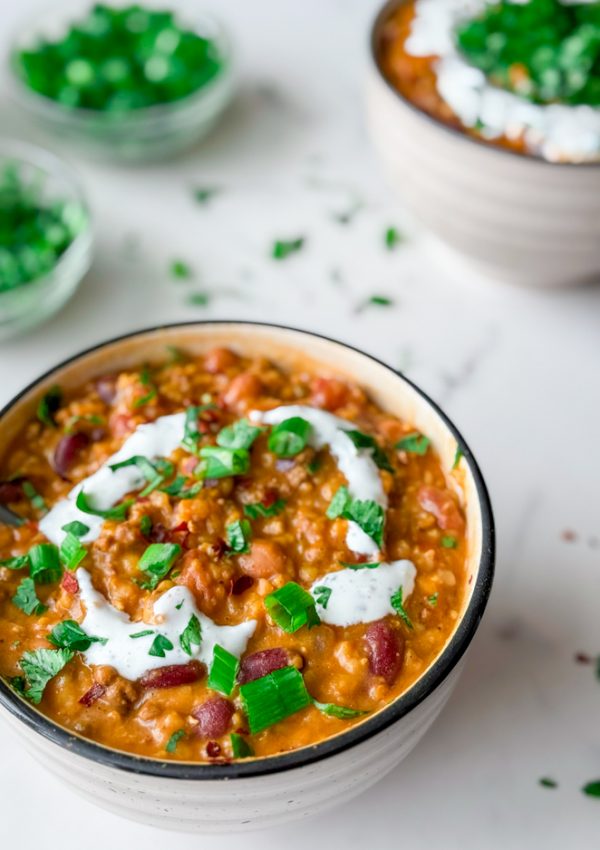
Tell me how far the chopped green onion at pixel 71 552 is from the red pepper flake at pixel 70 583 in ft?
0.05

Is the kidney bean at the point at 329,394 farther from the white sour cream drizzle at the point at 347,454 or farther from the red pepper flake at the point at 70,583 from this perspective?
the red pepper flake at the point at 70,583

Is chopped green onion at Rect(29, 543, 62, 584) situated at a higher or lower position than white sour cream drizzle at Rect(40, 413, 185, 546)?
lower

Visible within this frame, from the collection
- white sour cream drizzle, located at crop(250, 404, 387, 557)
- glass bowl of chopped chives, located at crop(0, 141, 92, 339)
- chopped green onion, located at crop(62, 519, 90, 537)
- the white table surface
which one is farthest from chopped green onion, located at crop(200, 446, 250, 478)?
glass bowl of chopped chives, located at crop(0, 141, 92, 339)

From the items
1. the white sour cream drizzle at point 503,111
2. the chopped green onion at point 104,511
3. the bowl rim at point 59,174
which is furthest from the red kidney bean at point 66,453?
the white sour cream drizzle at point 503,111

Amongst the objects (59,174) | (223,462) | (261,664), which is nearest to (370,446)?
(223,462)

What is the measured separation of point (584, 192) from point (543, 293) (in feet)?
1.67

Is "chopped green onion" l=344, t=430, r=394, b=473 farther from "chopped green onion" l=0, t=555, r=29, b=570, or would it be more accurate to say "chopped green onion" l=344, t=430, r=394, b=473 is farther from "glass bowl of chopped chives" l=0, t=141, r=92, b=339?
"glass bowl of chopped chives" l=0, t=141, r=92, b=339

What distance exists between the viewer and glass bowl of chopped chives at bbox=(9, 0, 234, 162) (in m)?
3.54

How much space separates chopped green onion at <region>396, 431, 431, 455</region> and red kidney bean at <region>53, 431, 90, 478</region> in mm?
669

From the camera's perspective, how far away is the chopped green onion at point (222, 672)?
1.94 meters

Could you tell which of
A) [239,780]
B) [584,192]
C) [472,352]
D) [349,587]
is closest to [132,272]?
[472,352]

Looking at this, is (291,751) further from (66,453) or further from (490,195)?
(490,195)

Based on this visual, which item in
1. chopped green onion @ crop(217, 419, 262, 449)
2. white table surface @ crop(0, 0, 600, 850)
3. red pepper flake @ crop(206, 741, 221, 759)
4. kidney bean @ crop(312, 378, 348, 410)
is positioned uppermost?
chopped green onion @ crop(217, 419, 262, 449)

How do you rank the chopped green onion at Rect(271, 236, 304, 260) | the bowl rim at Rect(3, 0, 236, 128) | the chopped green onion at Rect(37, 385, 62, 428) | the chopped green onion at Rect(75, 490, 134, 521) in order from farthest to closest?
the bowl rim at Rect(3, 0, 236, 128)
the chopped green onion at Rect(271, 236, 304, 260)
the chopped green onion at Rect(37, 385, 62, 428)
the chopped green onion at Rect(75, 490, 134, 521)
